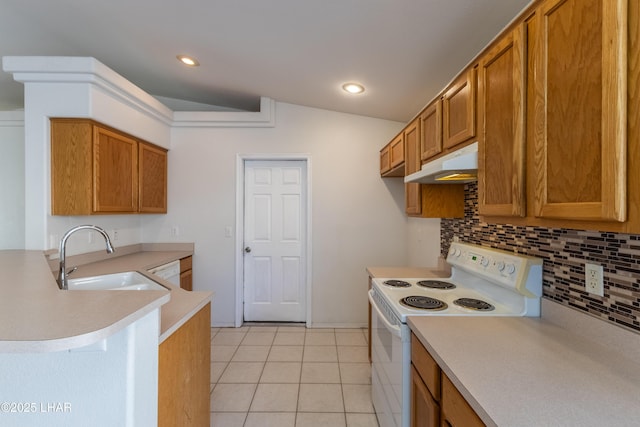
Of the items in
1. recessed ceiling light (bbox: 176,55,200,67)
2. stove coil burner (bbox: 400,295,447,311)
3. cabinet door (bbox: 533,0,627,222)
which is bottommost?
stove coil burner (bbox: 400,295,447,311)

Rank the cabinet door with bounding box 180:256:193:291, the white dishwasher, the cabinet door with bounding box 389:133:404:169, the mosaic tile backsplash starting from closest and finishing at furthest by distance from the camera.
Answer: the mosaic tile backsplash < the cabinet door with bounding box 389:133:404:169 < the white dishwasher < the cabinet door with bounding box 180:256:193:291

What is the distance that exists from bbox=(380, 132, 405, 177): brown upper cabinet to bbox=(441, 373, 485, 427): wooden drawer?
1849 millimetres

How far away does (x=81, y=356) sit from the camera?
88cm

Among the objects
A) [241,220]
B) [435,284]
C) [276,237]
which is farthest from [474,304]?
[241,220]

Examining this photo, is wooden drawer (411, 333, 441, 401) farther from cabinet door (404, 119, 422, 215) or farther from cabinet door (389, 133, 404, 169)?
cabinet door (389, 133, 404, 169)

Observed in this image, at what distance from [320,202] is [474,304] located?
205cm

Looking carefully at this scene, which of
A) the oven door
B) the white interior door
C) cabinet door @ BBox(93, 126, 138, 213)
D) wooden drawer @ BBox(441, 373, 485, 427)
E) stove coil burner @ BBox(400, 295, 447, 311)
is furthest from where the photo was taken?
the white interior door

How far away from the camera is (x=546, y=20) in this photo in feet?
2.92

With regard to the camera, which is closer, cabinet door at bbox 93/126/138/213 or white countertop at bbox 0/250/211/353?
white countertop at bbox 0/250/211/353

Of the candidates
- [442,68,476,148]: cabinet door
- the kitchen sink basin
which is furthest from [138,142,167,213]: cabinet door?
[442,68,476,148]: cabinet door

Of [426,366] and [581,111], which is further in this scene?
[426,366]

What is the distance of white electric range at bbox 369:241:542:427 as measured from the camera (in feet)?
4.27

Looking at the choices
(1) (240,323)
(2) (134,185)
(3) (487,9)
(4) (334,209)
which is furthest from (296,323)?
(3) (487,9)

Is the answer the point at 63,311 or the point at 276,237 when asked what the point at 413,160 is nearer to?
the point at 276,237
